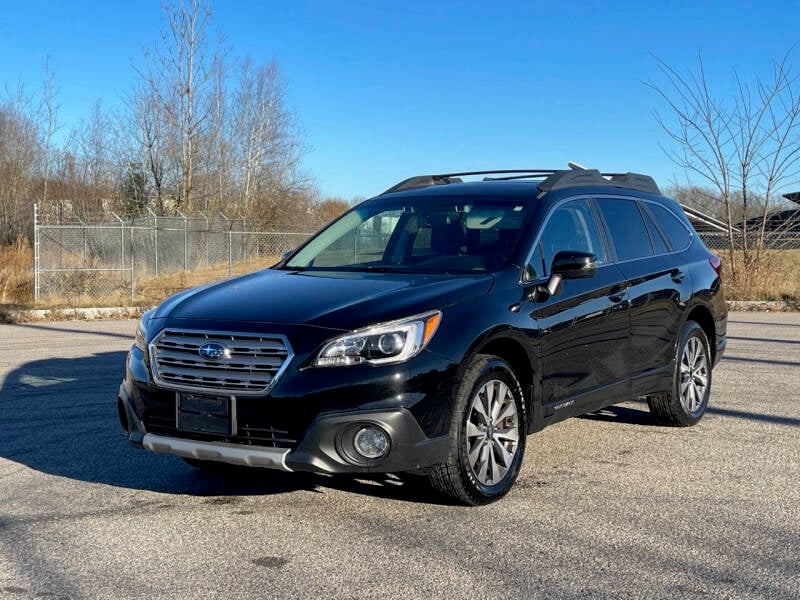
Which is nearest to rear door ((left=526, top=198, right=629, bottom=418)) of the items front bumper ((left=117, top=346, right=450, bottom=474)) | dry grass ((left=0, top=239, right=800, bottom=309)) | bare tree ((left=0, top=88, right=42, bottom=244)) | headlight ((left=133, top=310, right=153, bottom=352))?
front bumper ((left=117, top=346, right=450, bottom=474))

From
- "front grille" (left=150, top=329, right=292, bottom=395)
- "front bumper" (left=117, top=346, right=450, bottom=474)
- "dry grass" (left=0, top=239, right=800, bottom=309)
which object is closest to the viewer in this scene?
"front bumper" (left=117, top=346, right=450, bottom=474)

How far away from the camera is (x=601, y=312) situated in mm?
5699

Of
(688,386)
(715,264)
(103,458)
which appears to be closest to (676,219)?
(715,264)

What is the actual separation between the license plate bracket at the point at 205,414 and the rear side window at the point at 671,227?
394cm

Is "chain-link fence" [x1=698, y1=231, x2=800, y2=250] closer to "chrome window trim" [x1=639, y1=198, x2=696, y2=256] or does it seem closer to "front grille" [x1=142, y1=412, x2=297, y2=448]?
"chrome window trim" [x1=639, y1=198, x2=696, y2=256]

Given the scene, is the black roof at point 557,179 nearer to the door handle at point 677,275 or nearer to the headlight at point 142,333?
the door handle at point 677,275

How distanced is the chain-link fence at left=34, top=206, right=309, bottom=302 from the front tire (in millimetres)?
15884

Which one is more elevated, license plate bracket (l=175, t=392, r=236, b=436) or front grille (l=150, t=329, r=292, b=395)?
front grille (l=150, t=329, r=292, b=395)

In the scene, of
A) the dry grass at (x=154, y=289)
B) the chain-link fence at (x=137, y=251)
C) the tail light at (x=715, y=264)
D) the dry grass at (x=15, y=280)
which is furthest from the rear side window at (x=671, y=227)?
the dry grass at (x=15, y=280)

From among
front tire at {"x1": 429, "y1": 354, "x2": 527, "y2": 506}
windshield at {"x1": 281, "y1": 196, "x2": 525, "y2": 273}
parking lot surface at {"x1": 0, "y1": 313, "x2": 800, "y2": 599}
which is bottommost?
parking lot surface at {"x1": 0, "y1": 313, "x2": 800, "y2": 599}

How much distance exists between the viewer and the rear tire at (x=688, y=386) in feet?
21.8

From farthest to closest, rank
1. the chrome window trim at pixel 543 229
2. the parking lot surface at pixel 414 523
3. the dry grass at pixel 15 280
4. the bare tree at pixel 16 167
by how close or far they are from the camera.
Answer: the bare tree at pixel 16 167 < the dry grass at pixel 15 280 < the chrome window trim at pixel 543 229 < the parking lot surface at pixel 414 523

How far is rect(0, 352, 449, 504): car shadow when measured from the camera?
520 centimetres

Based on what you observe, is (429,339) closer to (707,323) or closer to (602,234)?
(602,234)
